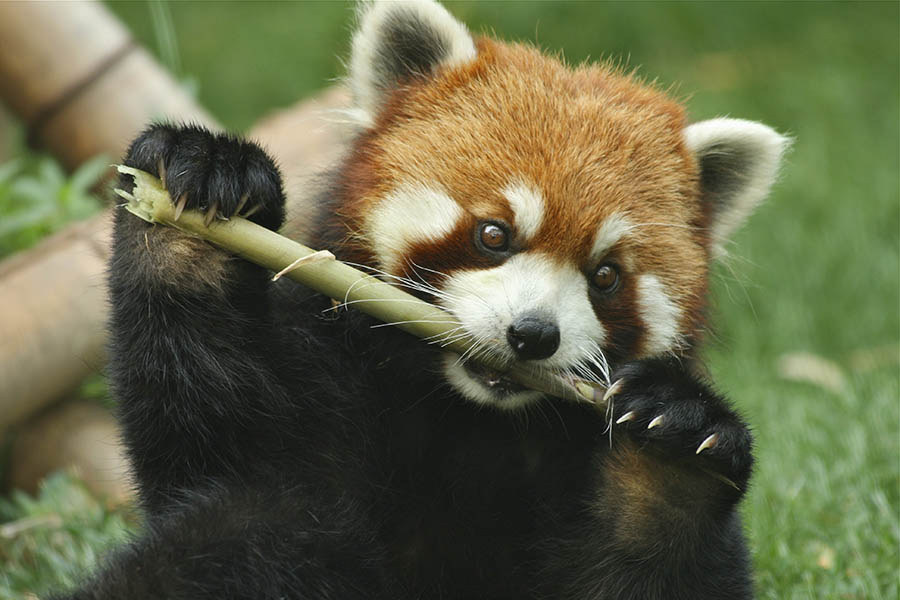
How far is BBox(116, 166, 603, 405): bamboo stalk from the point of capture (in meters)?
3.04

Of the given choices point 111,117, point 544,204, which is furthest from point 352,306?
point 111,117

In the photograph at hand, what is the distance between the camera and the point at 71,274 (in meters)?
5.02

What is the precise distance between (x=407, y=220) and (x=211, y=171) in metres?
0.66

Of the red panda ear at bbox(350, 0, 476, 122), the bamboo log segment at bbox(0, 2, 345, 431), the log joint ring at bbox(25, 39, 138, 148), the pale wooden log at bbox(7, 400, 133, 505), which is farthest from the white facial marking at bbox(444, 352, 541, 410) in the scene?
the log joint ring at bbox(25, 39, 138, 148)

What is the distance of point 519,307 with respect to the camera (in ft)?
10.3

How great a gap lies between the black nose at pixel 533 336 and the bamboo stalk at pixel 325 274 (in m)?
0.09

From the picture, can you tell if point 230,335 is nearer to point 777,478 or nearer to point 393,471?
point 393,471

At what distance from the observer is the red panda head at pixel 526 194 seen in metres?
3.27

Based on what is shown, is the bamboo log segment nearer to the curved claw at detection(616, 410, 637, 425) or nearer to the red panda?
the red panda

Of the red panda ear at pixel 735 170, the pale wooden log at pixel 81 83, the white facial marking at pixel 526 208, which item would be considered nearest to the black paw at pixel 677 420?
the white facial marking at pixel 526 208

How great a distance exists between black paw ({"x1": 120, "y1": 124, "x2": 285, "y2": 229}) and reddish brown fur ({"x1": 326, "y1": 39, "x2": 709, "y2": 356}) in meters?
0.44

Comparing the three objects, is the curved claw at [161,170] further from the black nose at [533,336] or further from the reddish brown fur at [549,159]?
the black nose at [533,336]

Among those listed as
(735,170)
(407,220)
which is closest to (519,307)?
(407,220)

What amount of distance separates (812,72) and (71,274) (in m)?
7.98
